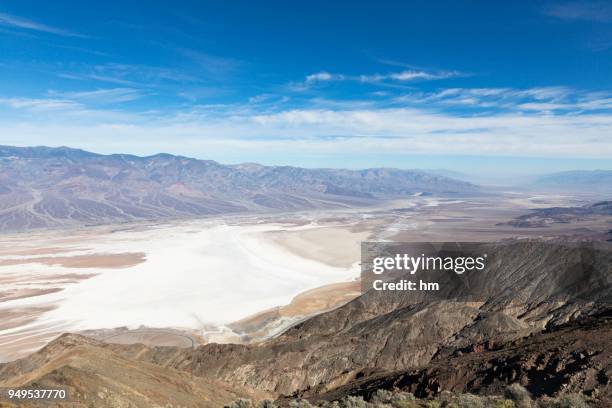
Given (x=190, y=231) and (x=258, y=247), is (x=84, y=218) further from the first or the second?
(x=258, y=247)

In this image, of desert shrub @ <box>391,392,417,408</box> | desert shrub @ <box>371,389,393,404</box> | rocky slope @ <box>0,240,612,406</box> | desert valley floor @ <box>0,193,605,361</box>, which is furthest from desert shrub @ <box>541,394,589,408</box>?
desert valley floor @ <box>0,193,605,361</box>

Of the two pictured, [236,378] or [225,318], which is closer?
[236,378]

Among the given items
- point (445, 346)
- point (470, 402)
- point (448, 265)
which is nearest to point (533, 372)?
point (470, 402)

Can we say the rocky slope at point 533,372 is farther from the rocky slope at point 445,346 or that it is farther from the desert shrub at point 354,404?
the desert shrub at point 354,404

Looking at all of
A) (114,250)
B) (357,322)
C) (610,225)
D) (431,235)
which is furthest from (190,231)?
(610,225)

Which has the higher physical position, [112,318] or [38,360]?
[38,360]
